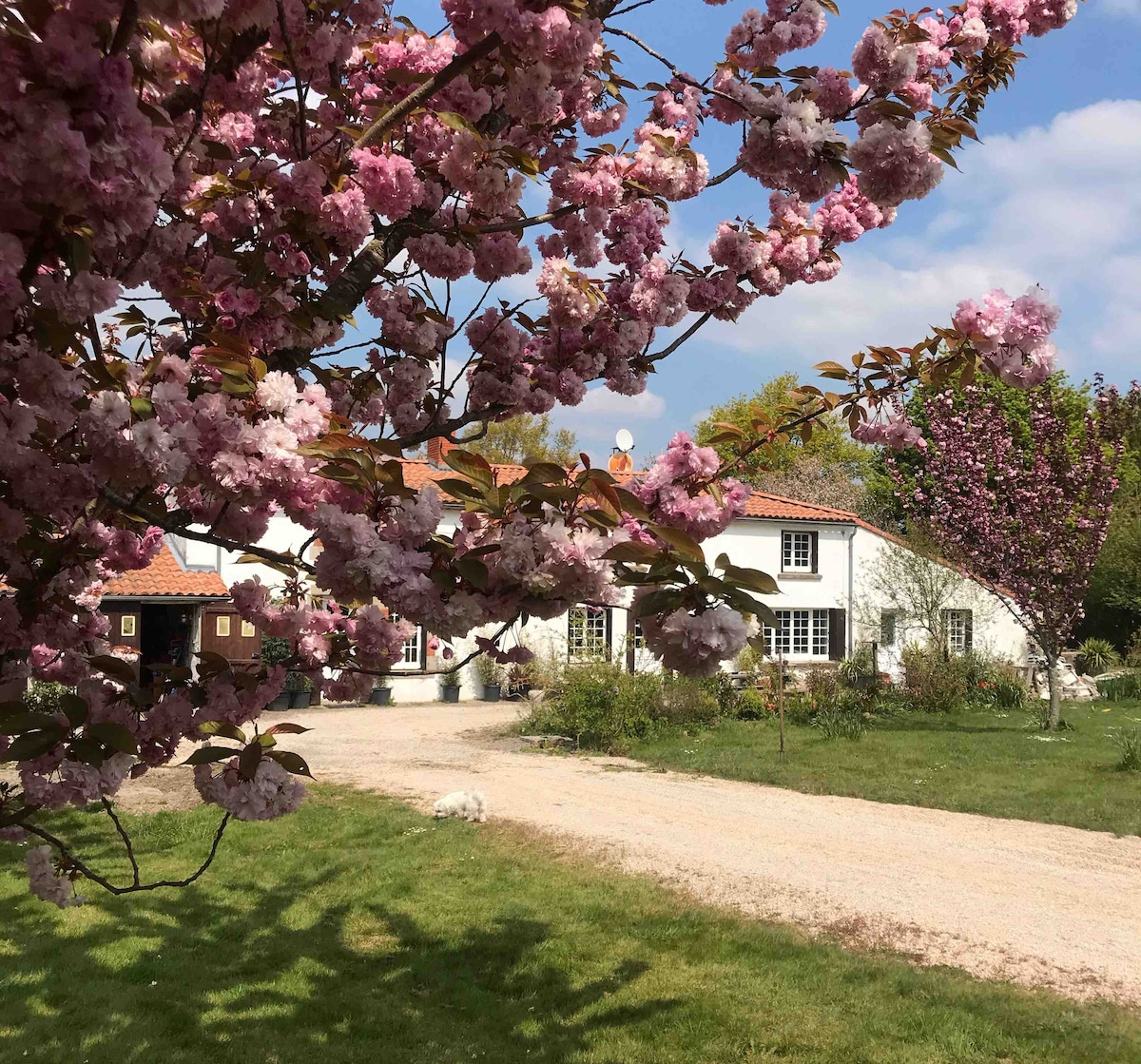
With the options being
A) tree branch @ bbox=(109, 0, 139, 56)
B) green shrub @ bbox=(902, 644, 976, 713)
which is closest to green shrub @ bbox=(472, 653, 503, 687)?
green shrub @ bbox=(902, 644, 976, 713)

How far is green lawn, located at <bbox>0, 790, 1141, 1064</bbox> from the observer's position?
4426mm

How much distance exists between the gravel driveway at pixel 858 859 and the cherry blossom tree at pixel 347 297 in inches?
166

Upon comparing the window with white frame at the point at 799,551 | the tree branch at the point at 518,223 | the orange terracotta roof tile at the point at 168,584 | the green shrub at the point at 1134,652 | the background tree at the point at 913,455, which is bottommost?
the green shrub at the point at 1134,652

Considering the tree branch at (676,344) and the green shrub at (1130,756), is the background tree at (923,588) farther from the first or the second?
the tree branch at (676,344)

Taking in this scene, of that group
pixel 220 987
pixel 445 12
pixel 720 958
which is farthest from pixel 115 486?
pixel 720 958

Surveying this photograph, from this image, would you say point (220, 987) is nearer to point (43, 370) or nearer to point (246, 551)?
point (246, 551)

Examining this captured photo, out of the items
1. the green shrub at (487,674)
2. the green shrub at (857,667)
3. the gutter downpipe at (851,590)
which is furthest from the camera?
the gutter downpipe at (851,590)

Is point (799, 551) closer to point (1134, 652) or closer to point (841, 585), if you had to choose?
point (841, 585)

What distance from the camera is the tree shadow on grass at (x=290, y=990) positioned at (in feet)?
14.4

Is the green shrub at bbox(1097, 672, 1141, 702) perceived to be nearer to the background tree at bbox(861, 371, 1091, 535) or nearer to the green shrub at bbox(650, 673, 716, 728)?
the background tree at bbox(861, 371, 1091, 535)

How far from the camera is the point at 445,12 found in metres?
2.30

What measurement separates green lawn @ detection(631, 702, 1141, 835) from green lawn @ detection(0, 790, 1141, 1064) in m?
4.94

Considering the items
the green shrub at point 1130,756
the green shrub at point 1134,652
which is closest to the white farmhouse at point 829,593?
the green shrub at point 1134,652

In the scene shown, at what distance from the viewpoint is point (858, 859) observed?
7.88 m
